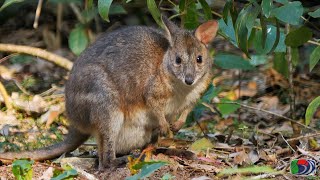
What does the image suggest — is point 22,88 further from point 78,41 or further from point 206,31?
point 206,31

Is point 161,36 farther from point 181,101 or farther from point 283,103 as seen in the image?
point 283,103

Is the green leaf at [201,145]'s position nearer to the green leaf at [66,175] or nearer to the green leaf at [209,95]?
the green leaf at [209,95]

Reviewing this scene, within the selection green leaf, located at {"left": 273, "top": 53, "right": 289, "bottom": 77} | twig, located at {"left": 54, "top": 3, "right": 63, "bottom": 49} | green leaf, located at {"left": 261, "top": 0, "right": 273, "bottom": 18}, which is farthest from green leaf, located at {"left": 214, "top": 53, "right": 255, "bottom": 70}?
twig, located at {"left": 54, "top": 3, "right": 63, "bottom": 49}

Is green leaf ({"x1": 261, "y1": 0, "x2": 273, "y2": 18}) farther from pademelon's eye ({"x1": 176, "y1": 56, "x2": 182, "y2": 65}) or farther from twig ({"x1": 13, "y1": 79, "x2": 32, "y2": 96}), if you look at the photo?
twig ({"x1": 13, "y1": 79, "x2": 32, "y2": 96})

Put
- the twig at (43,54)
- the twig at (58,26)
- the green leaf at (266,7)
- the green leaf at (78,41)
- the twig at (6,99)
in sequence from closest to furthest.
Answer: the green leaf at (266,7) < the green leaf at (78,41) < the twig at (6,99) < the twig at (43,54) < the twig at (58,26)

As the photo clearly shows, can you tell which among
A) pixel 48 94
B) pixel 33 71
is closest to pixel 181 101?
pixel 48 94

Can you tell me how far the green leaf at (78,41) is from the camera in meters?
7.96

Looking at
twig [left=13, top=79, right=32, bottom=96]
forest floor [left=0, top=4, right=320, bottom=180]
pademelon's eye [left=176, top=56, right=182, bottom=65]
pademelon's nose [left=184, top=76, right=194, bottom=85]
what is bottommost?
forest floor [left=0, top=4, right=320, bottom=180]

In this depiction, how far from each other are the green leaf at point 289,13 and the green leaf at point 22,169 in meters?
1.98

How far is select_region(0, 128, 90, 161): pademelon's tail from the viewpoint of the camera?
20.0 feet

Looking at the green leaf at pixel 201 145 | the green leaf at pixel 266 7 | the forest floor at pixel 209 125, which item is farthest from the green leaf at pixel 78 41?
the green leaf at pixel 266 7

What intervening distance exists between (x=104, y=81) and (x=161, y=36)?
2.13ft

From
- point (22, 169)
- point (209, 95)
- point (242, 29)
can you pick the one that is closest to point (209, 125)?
point (209, 95)

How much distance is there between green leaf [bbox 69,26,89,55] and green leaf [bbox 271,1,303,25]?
2974 mm
